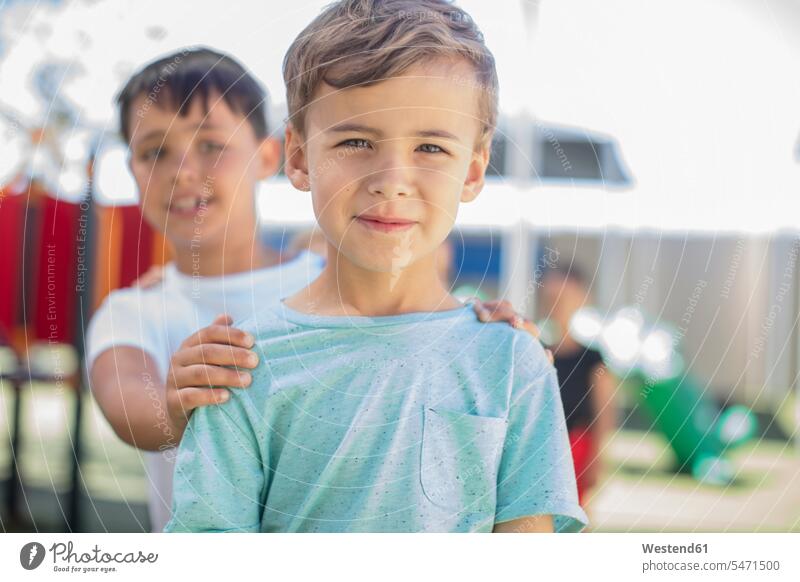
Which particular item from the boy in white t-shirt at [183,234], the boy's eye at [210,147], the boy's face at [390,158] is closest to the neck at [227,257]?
the boy in white t-shirt at [183,234]

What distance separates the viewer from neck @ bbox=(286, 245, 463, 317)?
1062mm

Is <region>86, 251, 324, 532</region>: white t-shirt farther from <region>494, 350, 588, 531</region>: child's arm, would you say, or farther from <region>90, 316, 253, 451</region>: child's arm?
<region>494, 350, 588, 531</region>: child's arm

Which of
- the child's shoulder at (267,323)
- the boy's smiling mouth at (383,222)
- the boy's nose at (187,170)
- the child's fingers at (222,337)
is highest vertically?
the boy's nose at (187,170)

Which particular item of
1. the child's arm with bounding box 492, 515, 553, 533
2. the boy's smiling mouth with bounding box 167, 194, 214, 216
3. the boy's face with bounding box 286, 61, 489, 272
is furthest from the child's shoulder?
the child's arm with bounding box 492, 515, 553, 533

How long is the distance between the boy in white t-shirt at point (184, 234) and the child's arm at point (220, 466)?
0.15 m

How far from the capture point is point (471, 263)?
3.90 ft

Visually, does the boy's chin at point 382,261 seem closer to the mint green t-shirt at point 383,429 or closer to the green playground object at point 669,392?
the mint green t-shirt at point 383,429

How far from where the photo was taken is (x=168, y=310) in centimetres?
124

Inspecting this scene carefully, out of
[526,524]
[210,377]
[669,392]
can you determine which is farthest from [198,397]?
[669,392]

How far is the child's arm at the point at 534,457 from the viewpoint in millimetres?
1011

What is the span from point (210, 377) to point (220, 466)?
0.34ft

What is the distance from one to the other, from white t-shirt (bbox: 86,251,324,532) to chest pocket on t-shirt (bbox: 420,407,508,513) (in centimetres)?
29

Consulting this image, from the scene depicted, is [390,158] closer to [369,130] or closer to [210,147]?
[369,130]
